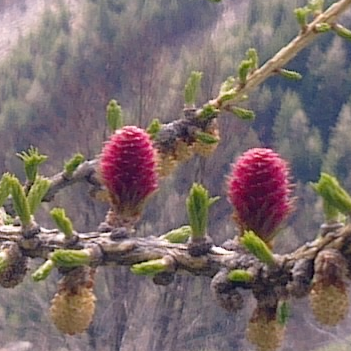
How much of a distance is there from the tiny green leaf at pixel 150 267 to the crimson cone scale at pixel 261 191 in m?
0.04

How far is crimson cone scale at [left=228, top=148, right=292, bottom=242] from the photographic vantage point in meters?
0.28

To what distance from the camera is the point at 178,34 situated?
3889mm

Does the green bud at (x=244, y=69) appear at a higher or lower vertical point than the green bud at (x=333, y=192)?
lower

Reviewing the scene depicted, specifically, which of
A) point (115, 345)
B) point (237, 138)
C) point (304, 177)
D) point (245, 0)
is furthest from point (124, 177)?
point (245, 0)

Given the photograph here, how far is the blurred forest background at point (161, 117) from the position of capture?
3094 millimetres

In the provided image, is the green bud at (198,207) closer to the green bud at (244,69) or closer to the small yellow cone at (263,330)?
the small yellow cone at (263,330)

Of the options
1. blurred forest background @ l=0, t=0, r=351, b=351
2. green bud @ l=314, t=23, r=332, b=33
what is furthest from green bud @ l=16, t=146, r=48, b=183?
blurred forest background @ l=0, t=0, r=351, b=351

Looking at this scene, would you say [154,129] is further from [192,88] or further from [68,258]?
[68,258]

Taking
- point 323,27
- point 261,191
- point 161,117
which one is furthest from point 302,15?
point 161,117

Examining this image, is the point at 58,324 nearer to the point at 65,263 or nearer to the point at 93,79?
the point at 65,263

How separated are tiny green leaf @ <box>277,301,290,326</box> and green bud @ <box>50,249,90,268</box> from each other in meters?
0.07

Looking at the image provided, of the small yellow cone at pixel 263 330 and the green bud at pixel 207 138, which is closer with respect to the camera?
the small yellow cone at pixel 263 330

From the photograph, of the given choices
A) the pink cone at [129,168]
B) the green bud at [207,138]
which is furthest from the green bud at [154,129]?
the pink cone at [129,168]

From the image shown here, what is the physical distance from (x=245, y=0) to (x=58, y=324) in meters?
4.10
